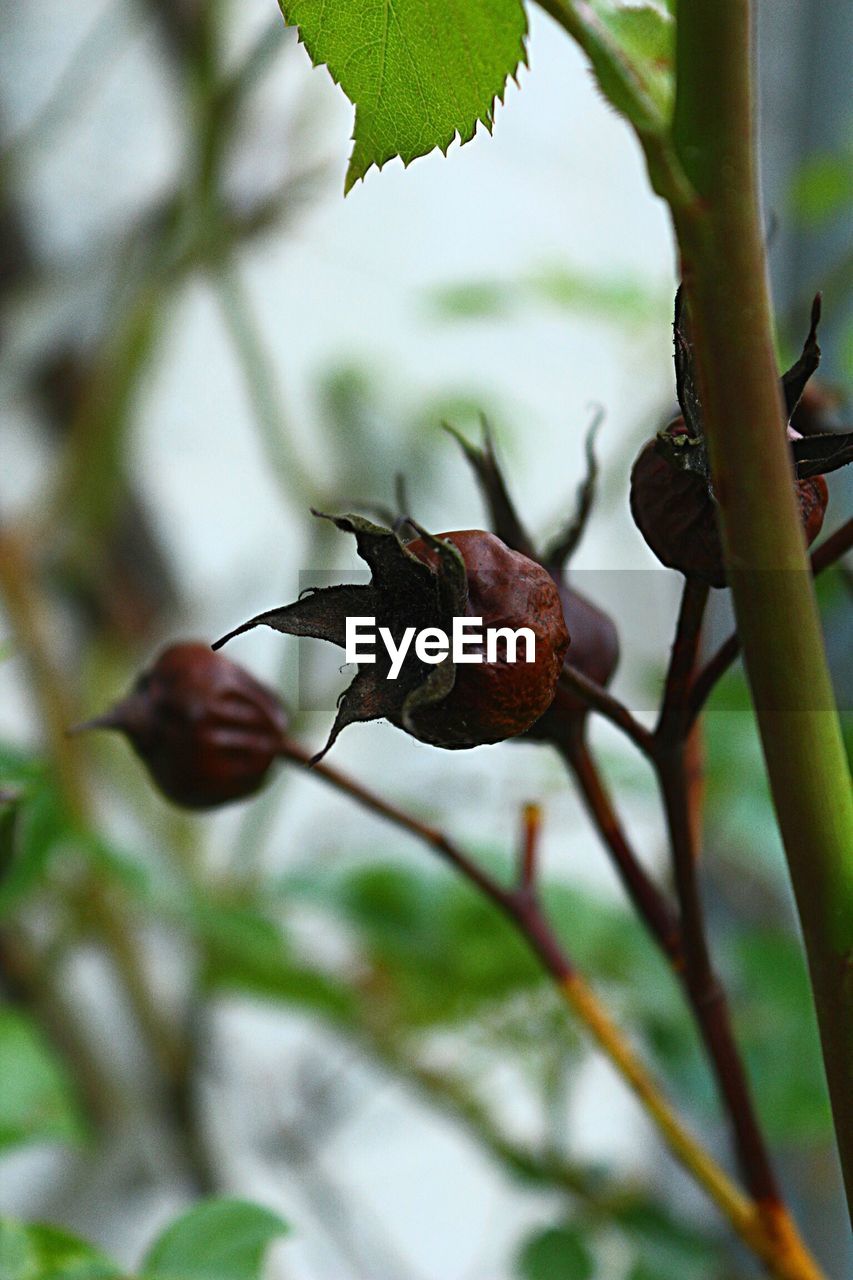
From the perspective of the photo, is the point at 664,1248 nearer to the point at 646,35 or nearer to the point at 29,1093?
the point at 29,1093

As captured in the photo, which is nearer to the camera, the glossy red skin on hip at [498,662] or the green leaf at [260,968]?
the glossy red skin on hip at [498,662]

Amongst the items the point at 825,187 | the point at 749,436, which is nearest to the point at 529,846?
the point at 749,436

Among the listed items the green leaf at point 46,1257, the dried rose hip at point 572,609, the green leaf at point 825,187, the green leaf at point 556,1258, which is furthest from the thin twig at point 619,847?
the green leaf at point 825,187

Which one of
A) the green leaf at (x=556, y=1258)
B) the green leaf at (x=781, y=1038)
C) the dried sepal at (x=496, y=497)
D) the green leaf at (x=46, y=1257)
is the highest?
the dried sepal at (x=496, y=497)

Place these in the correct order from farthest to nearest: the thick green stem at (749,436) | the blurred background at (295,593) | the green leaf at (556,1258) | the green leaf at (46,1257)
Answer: the blurred background at (295,593)
the green leaf at (556,1258)
the green leaf at (46,1257)
the thick green stem at (749,436)

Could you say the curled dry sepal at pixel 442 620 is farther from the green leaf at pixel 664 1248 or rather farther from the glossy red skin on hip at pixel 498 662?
the green leaf at pixel 664 1248

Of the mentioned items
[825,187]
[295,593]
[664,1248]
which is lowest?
[664,1248]

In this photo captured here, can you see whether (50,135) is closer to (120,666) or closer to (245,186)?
(245,186)
